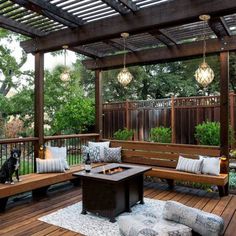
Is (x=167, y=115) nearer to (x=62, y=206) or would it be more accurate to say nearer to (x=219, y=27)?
(x=219, y=27)

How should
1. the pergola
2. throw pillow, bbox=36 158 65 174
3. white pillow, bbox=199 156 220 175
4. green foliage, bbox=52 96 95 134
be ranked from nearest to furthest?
1. the pergola
2. white pillow, bbox=199 156 220 175
3. throw pillow, bbox=36 158 65 174
4. green foliage, bbox=52 96 95 134

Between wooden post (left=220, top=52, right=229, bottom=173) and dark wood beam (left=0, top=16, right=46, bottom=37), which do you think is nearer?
dark wood beam (left=0, top=16, right=46, bottom=37)

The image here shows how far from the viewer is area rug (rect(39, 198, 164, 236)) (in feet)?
9.95

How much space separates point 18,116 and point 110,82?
366cm

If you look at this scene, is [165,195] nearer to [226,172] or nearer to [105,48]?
[226,172]

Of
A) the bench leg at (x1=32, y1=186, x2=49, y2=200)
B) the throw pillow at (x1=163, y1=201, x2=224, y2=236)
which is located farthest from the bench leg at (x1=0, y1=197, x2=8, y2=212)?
the throw pillow at (x1=163, y1=201, x2=224, y2=236)

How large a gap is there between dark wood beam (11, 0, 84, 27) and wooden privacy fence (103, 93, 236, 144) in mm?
3929

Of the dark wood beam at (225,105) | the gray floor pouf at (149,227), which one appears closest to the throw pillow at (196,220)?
the gray floor pouf at (149,227)

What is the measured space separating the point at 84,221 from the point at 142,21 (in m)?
2.71

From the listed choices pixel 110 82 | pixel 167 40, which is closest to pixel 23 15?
pixel 167 40

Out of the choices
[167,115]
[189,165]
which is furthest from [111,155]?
[167,115]

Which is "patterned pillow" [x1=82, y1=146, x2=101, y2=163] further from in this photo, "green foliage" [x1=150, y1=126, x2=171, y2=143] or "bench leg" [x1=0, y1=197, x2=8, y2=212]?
"bench leg" [x1=0, y1=197, x2=8, y2=212]

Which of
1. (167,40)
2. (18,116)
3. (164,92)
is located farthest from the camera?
(164,92)

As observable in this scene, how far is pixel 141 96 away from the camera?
33.3ft
